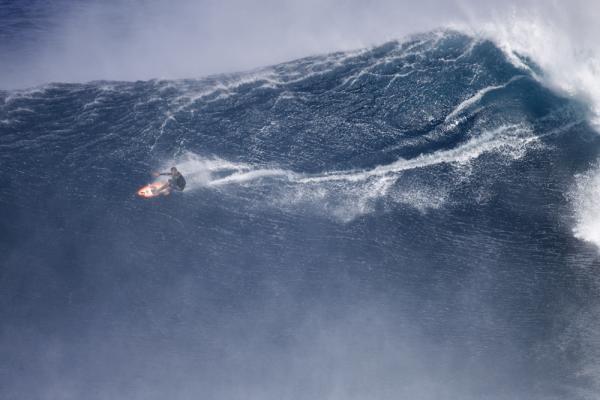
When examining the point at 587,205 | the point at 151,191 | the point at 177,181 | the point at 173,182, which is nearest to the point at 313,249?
the point at 177,181

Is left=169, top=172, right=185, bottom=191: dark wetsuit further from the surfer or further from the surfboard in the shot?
the surfboard

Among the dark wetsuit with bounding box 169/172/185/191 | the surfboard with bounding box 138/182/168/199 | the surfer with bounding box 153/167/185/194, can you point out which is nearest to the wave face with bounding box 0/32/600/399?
the surfboard with bounding box 138/182/168/199

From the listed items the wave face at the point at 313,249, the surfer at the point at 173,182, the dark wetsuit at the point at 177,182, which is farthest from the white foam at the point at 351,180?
the surfer at the point at 173,182

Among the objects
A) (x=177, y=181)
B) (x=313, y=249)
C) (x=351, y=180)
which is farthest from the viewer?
(x=351, y=180)

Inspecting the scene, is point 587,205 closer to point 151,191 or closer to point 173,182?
point 173,182

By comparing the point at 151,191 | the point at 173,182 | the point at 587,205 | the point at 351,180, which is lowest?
the point at 151,191

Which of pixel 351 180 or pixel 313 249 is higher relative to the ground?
pixel 351 180

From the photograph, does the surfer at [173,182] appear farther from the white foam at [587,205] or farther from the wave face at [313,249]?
the white foam at [587,205]
